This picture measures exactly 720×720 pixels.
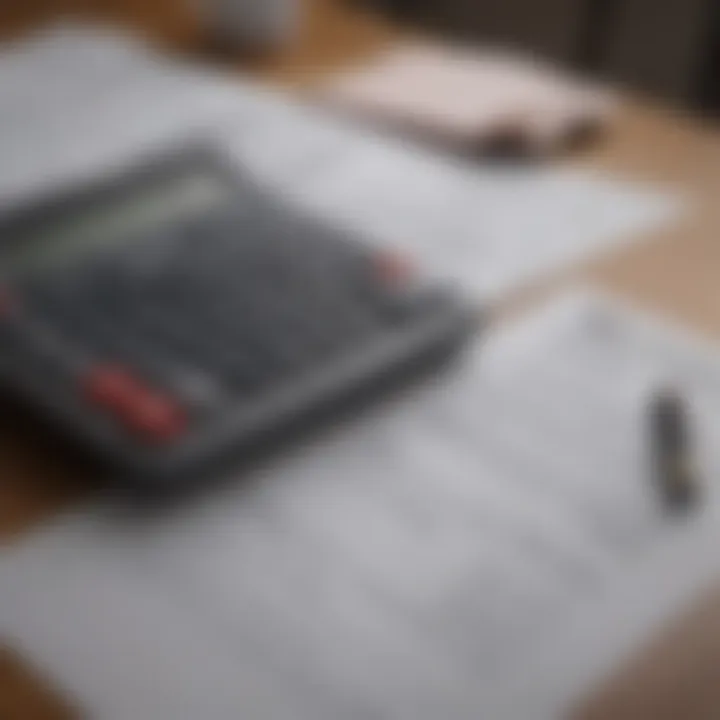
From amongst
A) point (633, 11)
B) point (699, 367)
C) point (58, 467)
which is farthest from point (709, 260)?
point (633, 11)

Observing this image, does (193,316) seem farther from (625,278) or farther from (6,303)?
(625,278)

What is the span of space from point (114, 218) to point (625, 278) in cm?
28

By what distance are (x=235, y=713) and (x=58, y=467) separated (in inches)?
7.0

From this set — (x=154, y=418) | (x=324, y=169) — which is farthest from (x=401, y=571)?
(x=324, y=169)

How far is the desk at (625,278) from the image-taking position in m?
0.57

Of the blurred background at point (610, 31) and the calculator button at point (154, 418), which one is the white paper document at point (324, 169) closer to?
→ the calculator button at point (154, 418)

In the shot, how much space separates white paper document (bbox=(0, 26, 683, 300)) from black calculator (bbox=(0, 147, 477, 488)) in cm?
6

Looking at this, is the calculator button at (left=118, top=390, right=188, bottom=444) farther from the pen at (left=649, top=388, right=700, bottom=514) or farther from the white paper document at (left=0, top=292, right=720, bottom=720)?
the pen at (left=649, top=388, right=700, bottom=514)

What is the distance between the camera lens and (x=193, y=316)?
74 centimetres

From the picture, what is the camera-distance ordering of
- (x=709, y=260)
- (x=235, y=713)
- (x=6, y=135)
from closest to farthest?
1. (x=235, y=713)
2. (x=709, y=260)
3. (x=6, y=135)

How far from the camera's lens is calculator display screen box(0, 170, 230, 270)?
2.56 feet

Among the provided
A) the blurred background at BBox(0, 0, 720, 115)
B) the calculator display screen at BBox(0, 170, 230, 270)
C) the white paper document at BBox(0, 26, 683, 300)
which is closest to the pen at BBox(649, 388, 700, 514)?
the white paper document at BBox(0, 26, 683, 300)

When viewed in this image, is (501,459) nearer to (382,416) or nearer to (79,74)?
(382,416)

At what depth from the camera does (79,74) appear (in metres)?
1.07
